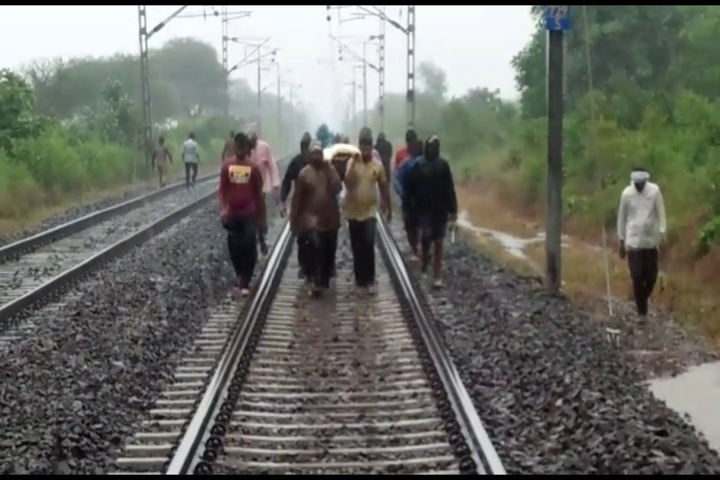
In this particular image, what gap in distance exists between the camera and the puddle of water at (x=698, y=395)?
8328 millimetres

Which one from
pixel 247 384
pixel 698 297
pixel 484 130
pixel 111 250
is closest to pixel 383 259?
pixel 111 250

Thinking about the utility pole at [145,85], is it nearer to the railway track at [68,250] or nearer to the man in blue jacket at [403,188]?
the railway track at [68,250]

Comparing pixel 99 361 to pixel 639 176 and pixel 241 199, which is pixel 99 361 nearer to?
pixel 241 199

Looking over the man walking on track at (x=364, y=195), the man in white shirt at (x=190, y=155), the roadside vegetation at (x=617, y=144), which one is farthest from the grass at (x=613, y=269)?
the man in white shirt at (x=190, y=155)

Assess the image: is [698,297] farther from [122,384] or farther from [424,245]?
[122,384]

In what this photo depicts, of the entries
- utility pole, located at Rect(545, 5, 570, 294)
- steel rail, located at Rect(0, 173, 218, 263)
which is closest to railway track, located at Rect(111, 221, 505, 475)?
utility pole, located at Rect(545, 5, 570, 294)

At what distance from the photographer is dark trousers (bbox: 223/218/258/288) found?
1366 centimetres

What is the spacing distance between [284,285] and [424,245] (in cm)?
200

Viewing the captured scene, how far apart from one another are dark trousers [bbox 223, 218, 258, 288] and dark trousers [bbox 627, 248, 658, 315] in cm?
451

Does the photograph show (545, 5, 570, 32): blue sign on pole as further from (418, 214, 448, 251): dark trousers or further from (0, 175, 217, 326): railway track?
(0, 175, 217, 326): railway track

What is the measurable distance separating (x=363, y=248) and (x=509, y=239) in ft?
31.5

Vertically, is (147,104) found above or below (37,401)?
above

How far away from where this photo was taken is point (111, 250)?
60.7 ft

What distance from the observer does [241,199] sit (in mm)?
13477
